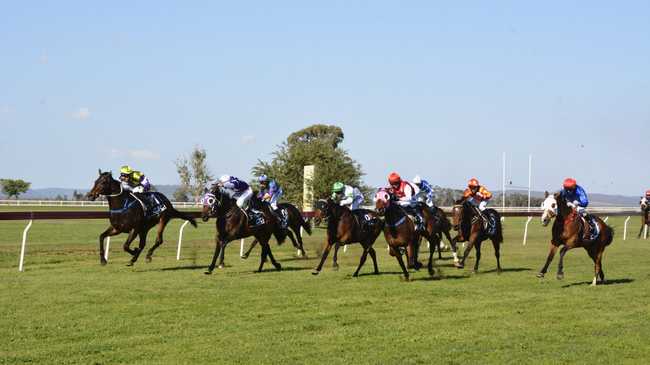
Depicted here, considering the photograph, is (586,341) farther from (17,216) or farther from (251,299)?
(17,216)

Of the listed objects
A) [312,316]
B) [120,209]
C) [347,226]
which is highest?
[120,209]

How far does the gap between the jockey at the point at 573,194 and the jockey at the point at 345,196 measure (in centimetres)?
419

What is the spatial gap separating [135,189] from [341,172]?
75.3 ft

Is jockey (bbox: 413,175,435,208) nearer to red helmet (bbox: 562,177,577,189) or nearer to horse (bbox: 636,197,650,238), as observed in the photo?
red helmet (bbox: 562,177,577,189)

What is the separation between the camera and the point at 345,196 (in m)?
17.1

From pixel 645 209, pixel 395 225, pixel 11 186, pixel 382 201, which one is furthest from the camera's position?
pixel 11 186

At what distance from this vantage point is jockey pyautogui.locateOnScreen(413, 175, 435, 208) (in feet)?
61.2

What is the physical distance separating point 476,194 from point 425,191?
1170 millimetres

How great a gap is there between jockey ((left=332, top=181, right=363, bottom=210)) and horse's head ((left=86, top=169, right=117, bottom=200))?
4.76 m

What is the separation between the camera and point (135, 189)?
20.1 meters

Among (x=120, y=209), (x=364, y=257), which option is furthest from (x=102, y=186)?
(x=364, y=257)

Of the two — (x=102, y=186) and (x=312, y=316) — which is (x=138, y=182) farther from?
(x=312, y=316)

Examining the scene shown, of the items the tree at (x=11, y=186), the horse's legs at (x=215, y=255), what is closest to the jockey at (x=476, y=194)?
the horse's legs at (x=215, y=255)

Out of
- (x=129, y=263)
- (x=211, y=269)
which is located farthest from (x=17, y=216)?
(x=211, y=269)
